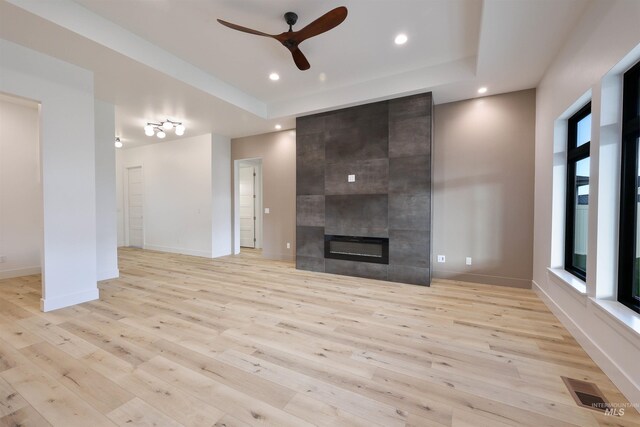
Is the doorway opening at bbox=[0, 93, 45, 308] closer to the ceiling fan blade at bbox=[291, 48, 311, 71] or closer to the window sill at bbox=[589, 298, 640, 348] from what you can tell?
the ceiling fan blade at bbox=[291, 48, 311, 71]

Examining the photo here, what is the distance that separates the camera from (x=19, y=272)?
4281 millimetres

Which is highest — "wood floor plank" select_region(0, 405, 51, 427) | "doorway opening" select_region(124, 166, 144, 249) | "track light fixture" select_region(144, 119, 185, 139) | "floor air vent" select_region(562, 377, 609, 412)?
"track light fixture" select_region(144, 119, 185, 139)

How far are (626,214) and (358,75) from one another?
3.27 m

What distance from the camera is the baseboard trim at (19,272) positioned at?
4.13 m

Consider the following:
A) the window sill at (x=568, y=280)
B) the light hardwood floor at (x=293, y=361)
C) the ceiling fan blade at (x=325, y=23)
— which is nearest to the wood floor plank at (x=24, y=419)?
the light hardwood floor at (x=293, y=361)

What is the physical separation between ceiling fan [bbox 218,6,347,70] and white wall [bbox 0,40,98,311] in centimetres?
221

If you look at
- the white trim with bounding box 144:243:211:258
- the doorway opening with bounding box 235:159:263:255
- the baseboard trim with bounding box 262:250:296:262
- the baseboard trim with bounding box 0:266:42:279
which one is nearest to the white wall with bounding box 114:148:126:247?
the white trim with bounding box 144:243:211:258

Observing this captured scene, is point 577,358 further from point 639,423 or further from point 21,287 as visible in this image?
point 21,287

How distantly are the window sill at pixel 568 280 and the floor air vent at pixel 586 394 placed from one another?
30.3 inches

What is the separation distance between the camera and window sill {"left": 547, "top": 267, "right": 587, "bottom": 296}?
2.24 m

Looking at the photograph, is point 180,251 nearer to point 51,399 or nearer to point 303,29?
point 51,399

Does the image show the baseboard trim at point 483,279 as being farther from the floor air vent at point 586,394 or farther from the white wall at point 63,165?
the white wall at point 63,165

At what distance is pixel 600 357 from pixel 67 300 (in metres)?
5.20

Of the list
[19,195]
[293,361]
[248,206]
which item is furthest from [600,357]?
[19,195]
